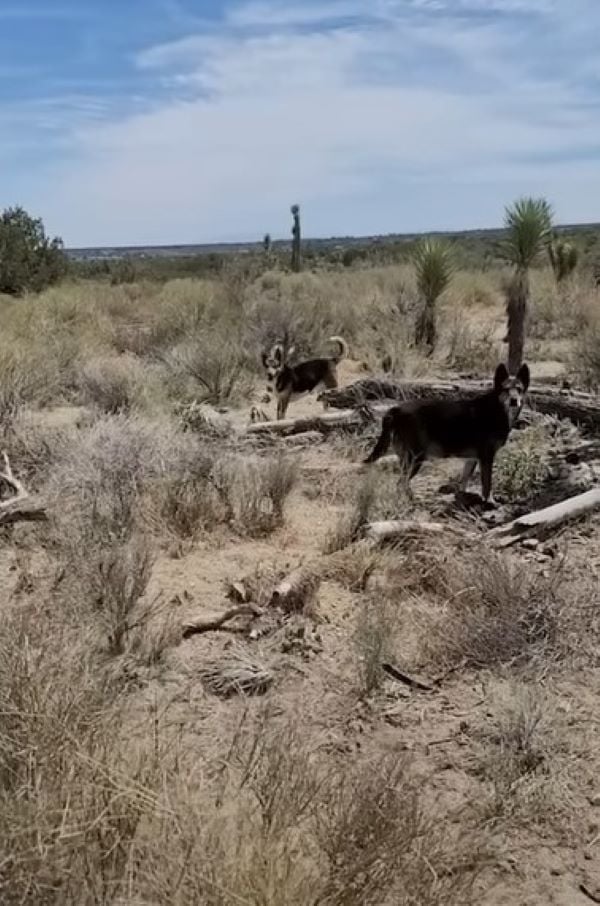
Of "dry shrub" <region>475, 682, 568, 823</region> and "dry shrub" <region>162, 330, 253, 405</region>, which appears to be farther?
"dry shrub" <region>162, 330, 253, 405</region>

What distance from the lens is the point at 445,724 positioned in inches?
202

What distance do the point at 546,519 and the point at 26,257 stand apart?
25.2 m

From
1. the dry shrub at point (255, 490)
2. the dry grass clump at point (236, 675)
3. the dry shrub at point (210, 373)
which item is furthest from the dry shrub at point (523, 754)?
the dry shrub at point (210, 373)

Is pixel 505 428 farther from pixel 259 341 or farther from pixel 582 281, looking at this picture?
pixel 582 281

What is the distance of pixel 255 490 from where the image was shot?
852 centimetres

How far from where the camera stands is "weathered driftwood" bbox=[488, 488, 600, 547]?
7698 millimetres

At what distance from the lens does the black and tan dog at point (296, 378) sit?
14125 millimetres

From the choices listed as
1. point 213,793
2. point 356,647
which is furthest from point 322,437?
point 213,793

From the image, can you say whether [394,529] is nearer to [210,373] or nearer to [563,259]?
[210,373]

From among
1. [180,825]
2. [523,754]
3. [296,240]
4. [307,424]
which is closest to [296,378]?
[307,424]

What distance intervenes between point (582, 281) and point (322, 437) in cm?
1557

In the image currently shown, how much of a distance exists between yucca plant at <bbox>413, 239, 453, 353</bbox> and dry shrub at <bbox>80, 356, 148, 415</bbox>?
685cm

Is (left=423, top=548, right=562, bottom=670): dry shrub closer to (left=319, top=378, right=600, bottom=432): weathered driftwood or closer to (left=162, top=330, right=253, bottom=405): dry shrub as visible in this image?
(left=319, top=378, right=600, bottom=432): weathered driftwood

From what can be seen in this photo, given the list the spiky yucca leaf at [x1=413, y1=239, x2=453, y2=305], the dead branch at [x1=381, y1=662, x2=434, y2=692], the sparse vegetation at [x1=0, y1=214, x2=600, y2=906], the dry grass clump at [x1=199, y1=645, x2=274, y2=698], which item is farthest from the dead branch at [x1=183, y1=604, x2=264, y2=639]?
the spiky yucca leaf at [x1=413, y1=239, x2=453, y2=305]
